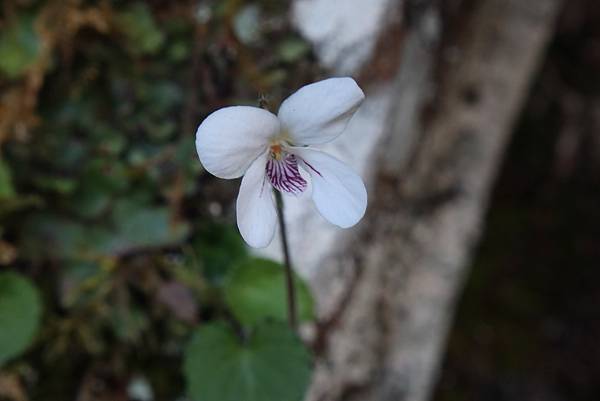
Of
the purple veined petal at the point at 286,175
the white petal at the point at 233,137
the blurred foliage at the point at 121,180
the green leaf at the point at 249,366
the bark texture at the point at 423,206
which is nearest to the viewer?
the white petal at the point at 233,137

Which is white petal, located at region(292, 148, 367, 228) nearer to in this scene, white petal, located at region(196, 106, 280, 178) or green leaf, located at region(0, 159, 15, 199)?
white petal, located at region(196, 106, 280, 178)

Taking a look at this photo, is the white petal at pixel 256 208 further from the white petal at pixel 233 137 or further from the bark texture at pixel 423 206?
the bark texture at pixel 423 206

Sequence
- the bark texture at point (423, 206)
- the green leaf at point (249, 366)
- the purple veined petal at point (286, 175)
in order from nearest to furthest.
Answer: the purple veined petal at point (286, 175)
the green leaf at point (249, 366)
the bark texture at point (423, 206)

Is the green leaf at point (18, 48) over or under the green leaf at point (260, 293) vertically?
over

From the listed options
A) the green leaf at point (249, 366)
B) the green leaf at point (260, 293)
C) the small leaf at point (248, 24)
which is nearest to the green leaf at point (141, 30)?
the small leaf at point (248, 24)

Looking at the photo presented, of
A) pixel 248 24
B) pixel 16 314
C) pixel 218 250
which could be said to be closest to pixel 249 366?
pixel 218 250

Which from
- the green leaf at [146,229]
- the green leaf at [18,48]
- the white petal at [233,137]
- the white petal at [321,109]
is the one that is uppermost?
the green leaf at [18,48]

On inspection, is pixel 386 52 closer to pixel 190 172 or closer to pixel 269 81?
pixel 269 81
